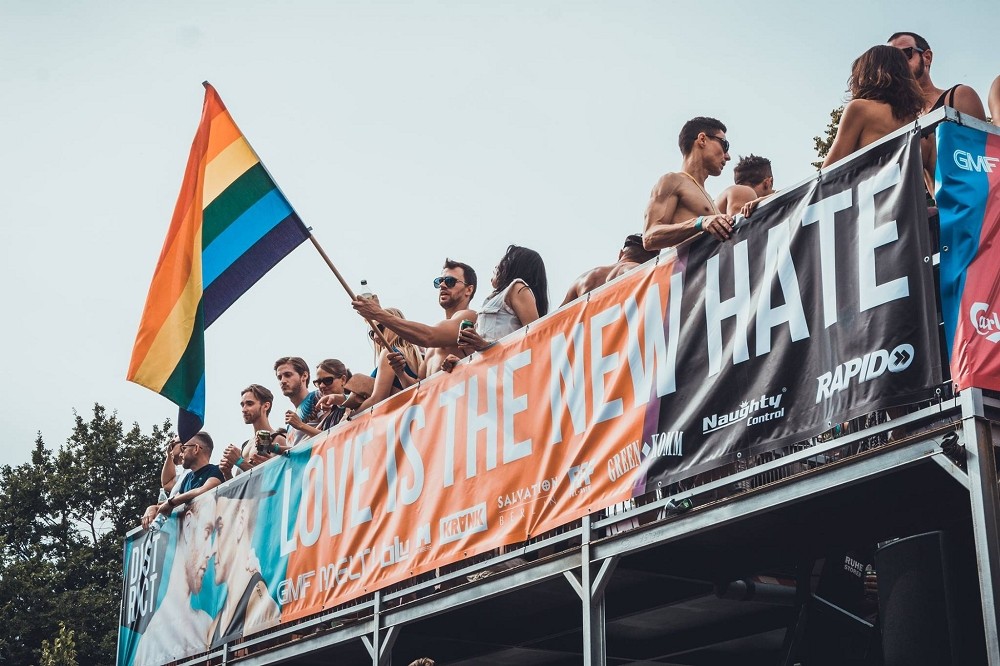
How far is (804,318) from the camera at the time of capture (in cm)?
568

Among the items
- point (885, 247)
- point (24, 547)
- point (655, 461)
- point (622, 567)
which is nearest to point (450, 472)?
point (622, 567)

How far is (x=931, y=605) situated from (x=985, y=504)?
2.47 ft

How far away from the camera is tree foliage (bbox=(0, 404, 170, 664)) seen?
27281 millimetres

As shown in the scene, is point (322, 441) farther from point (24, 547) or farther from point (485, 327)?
point (24, 547)

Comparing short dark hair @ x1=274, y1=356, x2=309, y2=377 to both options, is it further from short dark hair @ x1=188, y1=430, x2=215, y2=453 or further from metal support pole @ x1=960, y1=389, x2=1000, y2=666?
metal support pole @ x1=960, y1=389, x2=1000, y2=666

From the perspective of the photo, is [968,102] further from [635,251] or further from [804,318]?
[635,251]

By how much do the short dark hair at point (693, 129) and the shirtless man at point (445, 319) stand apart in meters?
1.97

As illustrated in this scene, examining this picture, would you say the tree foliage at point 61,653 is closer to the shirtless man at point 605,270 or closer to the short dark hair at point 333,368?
the short dark hair at point 333,368

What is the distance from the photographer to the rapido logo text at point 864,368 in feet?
16.9

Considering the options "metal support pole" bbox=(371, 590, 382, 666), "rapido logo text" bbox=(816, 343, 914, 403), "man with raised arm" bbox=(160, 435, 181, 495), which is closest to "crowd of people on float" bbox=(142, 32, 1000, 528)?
"man with raised arm" bbox=(160, 435, 181, 495)

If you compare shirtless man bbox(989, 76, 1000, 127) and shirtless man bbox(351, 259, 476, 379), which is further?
shirtless man bbox(351, 259, 476, 379)

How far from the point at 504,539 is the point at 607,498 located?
35.8 inches

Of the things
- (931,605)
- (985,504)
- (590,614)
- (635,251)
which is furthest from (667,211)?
(985,504)

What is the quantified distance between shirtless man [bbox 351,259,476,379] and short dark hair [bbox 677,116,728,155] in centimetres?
197
